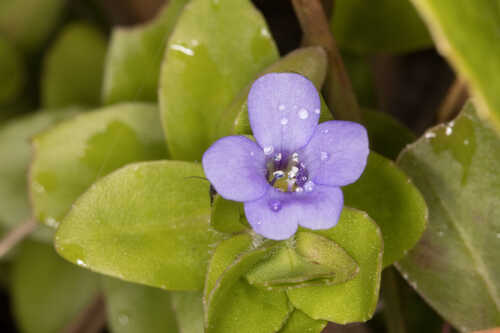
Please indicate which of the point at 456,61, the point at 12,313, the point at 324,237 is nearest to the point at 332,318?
the point at 324,237

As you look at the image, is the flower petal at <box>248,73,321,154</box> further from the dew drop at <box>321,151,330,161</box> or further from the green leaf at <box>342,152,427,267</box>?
the green leaf at <box>342,152,427,267</box>

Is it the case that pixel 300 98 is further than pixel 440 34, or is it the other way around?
pixel 300 98

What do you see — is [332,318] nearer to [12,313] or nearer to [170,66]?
[170,66]

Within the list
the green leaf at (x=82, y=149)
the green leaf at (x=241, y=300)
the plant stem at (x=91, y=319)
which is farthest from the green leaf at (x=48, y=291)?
the green leaf at (x=241, y=300)

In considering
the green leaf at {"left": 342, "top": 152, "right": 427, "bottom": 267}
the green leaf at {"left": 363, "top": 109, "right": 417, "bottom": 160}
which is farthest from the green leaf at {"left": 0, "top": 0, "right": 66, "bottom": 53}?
the green leaf at {"left": 342, "top": 152, "right": 427, "bottom": 267}

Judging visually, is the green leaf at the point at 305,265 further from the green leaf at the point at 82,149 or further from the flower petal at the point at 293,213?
the green leaf at the point at 82,149

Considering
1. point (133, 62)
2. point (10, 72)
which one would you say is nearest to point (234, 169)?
point (133, 62)

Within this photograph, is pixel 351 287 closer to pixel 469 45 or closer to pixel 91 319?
pixel 469 45
